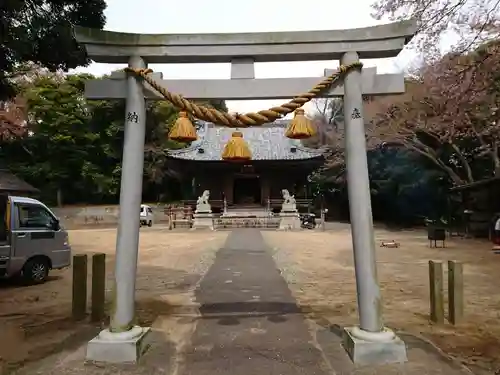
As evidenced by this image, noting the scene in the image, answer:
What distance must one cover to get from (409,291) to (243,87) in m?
5.81

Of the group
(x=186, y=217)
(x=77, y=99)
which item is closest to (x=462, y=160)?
(x=186, y=217)

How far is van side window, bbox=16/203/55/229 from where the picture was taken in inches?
357

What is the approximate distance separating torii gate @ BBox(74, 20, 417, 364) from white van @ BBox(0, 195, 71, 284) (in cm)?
523

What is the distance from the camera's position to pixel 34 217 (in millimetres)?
9359

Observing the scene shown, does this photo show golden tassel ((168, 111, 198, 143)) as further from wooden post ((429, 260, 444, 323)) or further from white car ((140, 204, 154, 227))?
white car ((140, 204, 154, 227))

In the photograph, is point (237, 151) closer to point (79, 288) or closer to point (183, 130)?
point (183, 130)

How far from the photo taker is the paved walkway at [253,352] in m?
4.13

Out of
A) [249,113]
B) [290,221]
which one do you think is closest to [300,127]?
[249,113]

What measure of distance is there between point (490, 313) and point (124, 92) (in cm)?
618

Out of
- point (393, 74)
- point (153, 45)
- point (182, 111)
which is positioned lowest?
point (182, 111)

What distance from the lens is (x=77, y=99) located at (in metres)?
40.3

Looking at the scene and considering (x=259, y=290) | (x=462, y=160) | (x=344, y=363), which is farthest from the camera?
(x=462, y=160)

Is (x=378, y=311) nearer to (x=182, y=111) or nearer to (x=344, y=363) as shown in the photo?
(x=344, y=363)

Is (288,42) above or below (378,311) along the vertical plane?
above
